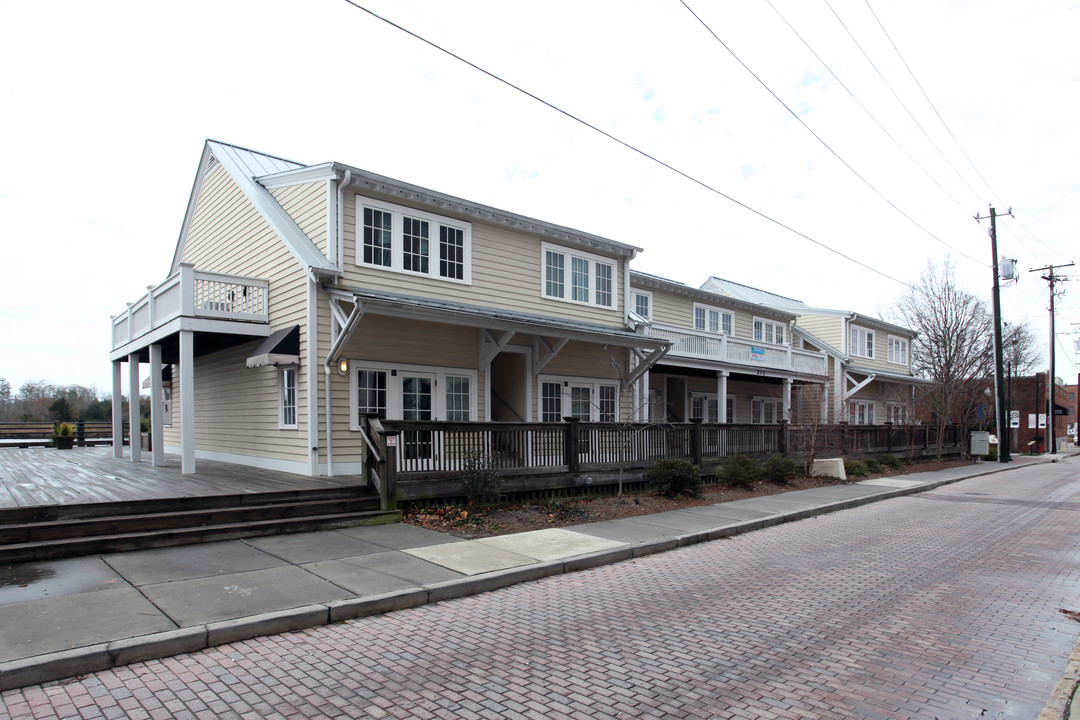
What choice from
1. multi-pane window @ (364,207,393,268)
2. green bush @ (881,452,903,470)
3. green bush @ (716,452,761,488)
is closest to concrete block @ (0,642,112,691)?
multi-pane window @ (364,207,393,268)

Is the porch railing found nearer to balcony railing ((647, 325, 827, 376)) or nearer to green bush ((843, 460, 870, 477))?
green bush ((843, 460, 870, 477))

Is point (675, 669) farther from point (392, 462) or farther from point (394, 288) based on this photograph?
point (394, 288)

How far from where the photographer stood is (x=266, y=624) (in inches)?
218

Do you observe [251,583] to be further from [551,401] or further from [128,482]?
[551,401]

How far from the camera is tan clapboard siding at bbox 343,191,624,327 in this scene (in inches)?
532

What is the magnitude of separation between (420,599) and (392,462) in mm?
4159

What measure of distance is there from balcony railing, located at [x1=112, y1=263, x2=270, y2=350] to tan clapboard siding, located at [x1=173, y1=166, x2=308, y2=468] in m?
0.38

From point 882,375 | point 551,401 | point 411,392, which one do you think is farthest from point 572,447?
point 882,375

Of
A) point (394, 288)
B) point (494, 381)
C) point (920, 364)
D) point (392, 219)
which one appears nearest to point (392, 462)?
point (394, 288)

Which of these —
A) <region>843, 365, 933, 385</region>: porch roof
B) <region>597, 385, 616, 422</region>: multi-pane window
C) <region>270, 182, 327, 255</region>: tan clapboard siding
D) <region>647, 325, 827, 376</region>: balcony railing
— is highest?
<region>270, 182, 327, 255</region>: tan clapboard siding

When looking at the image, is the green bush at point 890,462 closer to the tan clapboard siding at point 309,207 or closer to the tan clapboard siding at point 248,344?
the tan clapboard siding at point 248,344

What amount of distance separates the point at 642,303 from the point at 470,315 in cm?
1090

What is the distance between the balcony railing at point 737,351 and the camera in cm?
2164

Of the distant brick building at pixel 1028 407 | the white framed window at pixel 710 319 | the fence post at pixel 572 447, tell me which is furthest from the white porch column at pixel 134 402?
the distant brick building at pixel 1028 407
